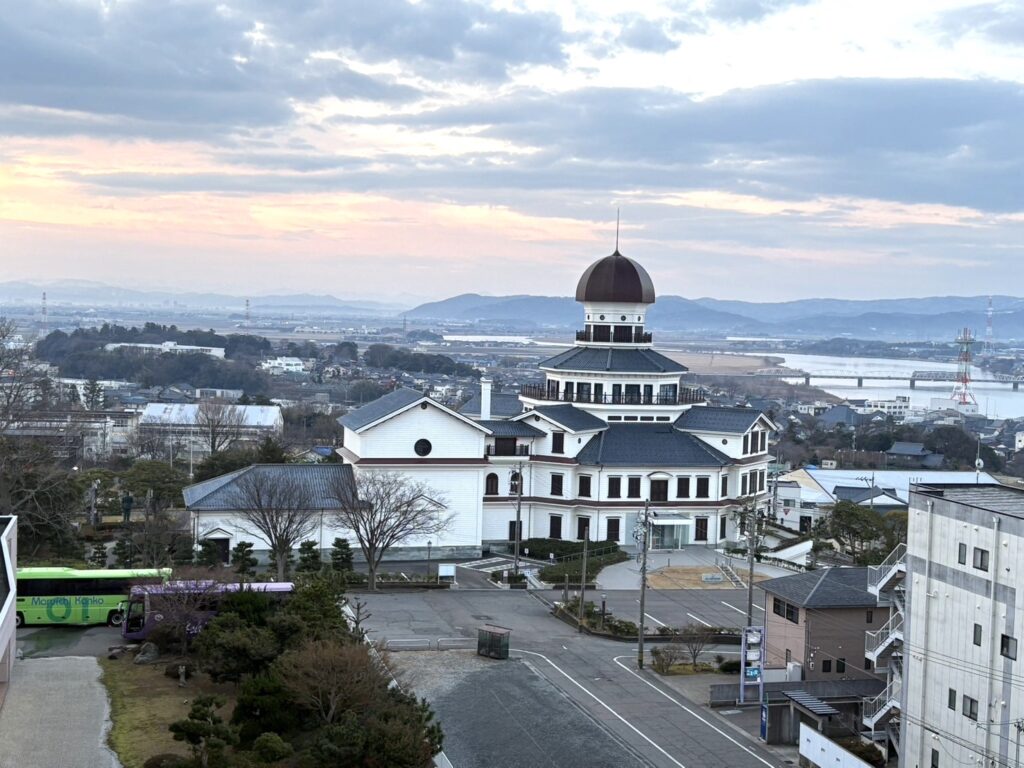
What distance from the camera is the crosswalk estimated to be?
42.0 m

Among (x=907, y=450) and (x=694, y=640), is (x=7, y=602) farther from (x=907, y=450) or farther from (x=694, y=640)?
(x=907, y=450)

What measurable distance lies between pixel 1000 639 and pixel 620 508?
26.3 meters

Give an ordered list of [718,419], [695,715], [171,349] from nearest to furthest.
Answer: [695,715] → [718,419] → [171,349]

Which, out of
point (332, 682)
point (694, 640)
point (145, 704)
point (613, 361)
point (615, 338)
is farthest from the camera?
point (615, 338)

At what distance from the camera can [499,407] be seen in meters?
53.5

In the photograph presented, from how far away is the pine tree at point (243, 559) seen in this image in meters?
34.3

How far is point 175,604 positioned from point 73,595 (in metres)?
4.72

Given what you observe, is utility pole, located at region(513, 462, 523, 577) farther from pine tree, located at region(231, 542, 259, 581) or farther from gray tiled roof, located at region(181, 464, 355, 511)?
pine tree, located at region(231, 542, 259, 581)

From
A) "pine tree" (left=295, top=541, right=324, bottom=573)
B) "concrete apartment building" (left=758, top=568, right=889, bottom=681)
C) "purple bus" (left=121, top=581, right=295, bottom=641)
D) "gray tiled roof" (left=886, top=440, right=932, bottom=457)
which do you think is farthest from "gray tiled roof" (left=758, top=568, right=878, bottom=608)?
"gray tiled roof" (left=886, top=440, right=932, bottom=457)

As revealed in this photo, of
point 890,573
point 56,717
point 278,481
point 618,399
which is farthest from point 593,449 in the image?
point 56,717

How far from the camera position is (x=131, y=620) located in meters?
28.6

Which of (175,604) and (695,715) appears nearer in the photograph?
(695,715)

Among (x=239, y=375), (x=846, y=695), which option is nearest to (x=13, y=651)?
(x=846, y=695)

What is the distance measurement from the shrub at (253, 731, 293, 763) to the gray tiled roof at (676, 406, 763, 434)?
101ft
